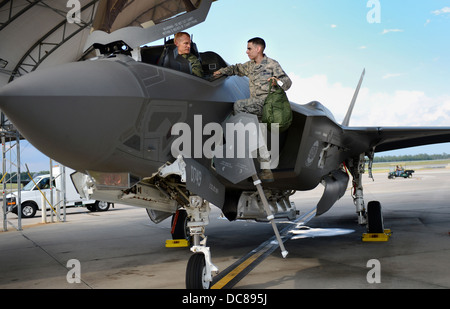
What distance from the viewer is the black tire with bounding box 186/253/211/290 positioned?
4035 millimetres

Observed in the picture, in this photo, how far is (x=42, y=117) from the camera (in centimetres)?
300

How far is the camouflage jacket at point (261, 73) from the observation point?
4.50 meters

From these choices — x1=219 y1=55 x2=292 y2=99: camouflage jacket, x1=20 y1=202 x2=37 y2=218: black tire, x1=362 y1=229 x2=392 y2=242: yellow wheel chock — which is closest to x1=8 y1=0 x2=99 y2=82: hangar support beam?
x1=20 y1=202 x2=37 y2=218: black tire

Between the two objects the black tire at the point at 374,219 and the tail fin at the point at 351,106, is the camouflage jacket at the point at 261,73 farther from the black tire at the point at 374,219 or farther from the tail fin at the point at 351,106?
the tail fin at the point at 351,106

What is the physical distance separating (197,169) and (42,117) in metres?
1.53

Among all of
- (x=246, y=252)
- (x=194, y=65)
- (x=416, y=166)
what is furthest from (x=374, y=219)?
(x=416, y=166)

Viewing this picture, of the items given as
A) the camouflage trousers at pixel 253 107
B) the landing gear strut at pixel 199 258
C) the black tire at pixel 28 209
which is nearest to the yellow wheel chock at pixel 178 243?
the landing gear strut at pixel 199 258

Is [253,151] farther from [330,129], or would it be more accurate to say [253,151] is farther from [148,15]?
[330,129]

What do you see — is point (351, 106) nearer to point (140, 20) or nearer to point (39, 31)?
point (140, 20)

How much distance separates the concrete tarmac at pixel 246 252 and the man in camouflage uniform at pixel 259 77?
5.06 feet

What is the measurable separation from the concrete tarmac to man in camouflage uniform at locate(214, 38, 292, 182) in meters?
1.54

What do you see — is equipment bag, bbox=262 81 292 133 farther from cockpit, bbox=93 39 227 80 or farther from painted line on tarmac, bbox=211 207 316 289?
painted line on tarmac, bbox=211 207 316 289

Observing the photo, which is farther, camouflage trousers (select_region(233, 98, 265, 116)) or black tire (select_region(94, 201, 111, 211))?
black tire (select_region(94, 201, 111, 211))
